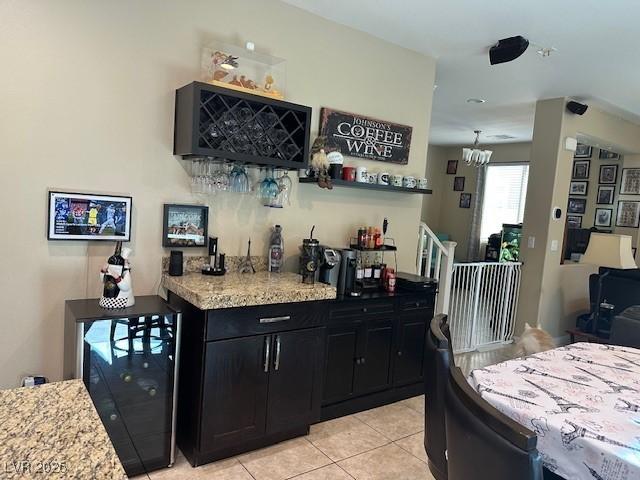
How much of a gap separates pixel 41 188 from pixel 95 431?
73.3 inches

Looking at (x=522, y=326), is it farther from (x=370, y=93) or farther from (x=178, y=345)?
(x=178, y=345)

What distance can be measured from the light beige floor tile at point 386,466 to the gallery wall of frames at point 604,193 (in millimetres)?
4915

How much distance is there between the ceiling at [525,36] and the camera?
288cm

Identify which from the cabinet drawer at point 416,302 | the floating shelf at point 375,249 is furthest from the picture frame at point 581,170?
the floating shelf at point 375,249

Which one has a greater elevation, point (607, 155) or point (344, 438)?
point (607, 155)

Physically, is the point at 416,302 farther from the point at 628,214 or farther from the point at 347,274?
the point at 628,214

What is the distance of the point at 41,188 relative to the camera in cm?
236

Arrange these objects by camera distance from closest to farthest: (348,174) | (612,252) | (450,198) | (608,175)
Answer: (348,174) < (612,252) < (608,175) < (450,198)

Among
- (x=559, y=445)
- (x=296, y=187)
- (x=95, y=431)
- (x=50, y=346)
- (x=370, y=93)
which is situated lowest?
(x=50, y=346)

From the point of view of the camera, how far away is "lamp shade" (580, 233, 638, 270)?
4340mm

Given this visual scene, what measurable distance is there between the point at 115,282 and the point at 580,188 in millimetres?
6505

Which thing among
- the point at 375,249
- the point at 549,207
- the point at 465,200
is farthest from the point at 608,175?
the point at 375,249

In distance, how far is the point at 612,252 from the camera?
14.4 feet

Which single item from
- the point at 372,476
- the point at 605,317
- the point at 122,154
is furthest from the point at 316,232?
the point at 605,317
